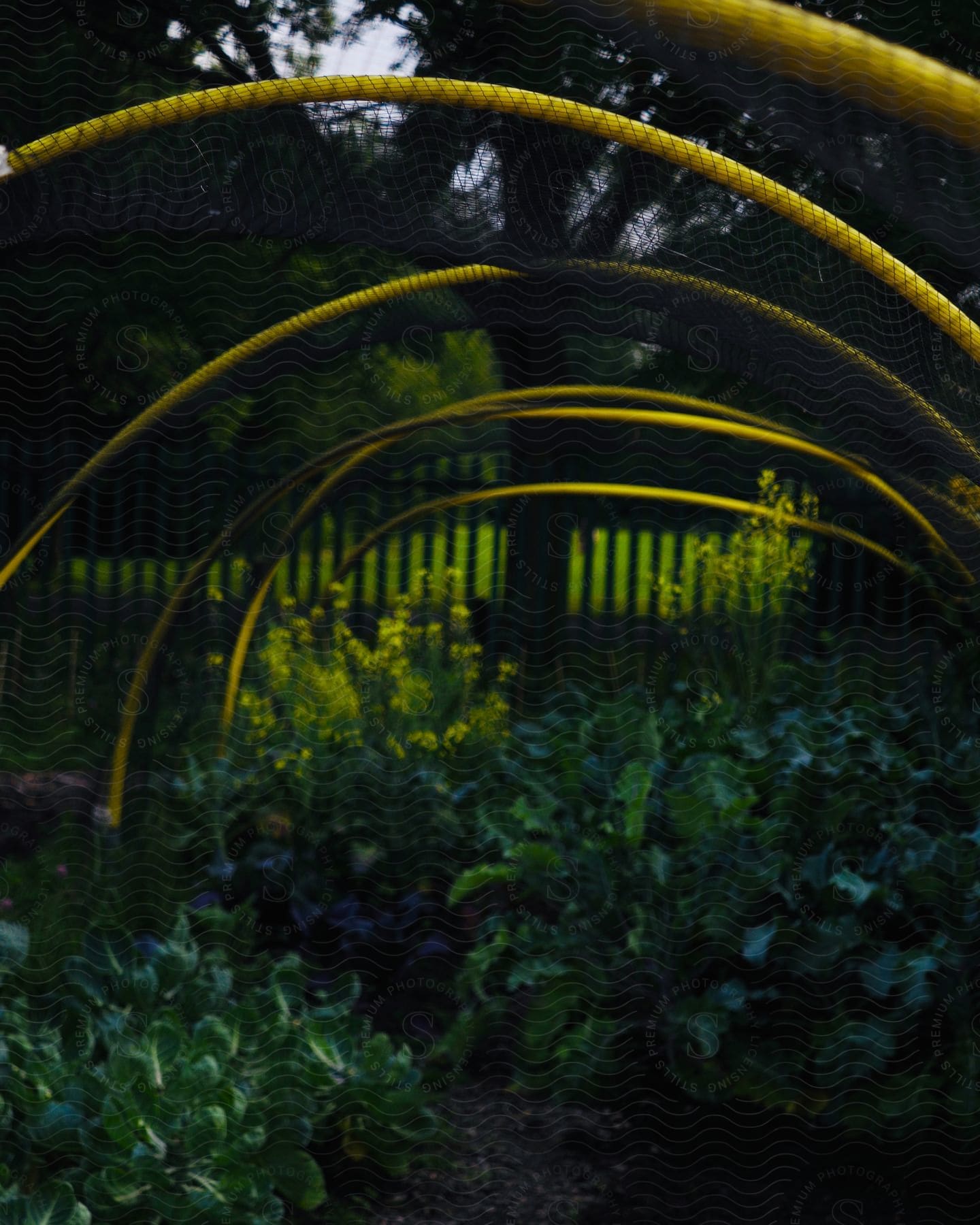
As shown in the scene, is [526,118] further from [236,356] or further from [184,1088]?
[184,1088]

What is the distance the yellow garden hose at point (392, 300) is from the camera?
2879 mm

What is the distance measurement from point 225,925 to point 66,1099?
591 millimetres

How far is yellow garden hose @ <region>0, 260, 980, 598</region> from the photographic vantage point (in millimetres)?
2879

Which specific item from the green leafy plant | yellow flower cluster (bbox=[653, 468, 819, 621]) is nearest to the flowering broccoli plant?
the green leafy plant

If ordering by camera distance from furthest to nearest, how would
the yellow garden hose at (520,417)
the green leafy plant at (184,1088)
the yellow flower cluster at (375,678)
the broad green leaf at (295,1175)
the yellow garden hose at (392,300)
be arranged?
the yellow flower cluster at (375,678) < the yellow garden hose at (520,417) < the yellow garden hose at (392,300) < the broad green leaf at (295,1175) < the green leafy plant at (184,1088)

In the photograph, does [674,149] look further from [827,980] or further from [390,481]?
[827,980]

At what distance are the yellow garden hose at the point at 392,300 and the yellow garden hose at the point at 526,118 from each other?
180 millimetres

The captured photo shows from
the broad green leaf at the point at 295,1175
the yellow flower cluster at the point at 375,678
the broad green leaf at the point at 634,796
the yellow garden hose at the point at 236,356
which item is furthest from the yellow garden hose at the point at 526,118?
the broad green leaf at the point at 295,1175

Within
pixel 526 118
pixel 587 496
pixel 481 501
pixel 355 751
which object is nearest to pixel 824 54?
pixel 526 118

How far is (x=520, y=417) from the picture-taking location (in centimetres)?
339

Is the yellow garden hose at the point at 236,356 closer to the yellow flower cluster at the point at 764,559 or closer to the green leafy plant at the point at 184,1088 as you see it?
the yellow flower cluster at the point at 764,559

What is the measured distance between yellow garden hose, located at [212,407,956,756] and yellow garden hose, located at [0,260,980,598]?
27 centimetres

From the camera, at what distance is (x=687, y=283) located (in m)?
2.92

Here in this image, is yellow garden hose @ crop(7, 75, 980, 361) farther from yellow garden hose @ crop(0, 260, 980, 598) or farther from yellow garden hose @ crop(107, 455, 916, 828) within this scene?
yellow garden hose @ crop(107, 455, 916, 828)
